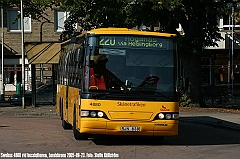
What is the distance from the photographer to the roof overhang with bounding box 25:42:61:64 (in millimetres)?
32625

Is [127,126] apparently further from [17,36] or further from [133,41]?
[17,36]

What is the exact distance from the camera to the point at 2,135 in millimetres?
16984

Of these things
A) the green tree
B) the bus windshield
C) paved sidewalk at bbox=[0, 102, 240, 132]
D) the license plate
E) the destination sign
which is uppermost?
the green tree

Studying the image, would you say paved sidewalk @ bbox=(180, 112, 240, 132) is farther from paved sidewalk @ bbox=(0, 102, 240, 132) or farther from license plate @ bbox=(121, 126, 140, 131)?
license plate @ bbox=(121, 126, 140, 131)

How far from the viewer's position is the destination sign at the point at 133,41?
1445 cm

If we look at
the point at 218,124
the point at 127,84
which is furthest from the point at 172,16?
the point at 127,84

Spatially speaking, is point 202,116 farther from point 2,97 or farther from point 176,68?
point 2,97

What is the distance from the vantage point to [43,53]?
3328 centimetres

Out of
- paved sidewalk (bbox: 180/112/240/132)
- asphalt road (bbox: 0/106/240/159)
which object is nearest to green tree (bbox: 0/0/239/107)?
paved sidewalk (bbox: 180/112/240/132)

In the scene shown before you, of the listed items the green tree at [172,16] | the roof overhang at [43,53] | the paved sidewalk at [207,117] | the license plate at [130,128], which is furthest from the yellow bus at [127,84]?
the roof overhang at [43,53]

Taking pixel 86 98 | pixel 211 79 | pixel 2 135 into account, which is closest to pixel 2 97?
pixel 211 79

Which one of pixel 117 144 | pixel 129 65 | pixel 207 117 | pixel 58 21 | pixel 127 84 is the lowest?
pixel 207 117

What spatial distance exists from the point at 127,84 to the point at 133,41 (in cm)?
112

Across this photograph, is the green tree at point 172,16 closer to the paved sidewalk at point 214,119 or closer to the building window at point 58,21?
the paved sidewalk at point 214,119
